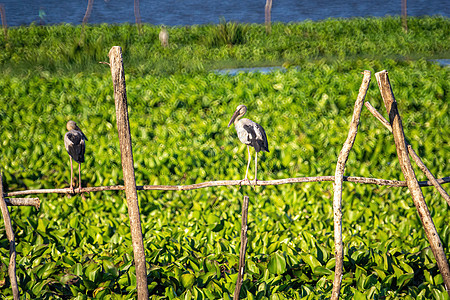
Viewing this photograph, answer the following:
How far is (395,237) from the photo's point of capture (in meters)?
3.97

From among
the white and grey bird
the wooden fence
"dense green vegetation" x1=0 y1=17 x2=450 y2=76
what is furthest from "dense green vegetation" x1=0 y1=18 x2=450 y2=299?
the white and grey bird

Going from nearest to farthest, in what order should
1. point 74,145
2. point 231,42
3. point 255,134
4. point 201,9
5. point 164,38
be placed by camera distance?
1. point 255,134
2. point 74,145
3. point 164,38
4. point 231,42
5. point 201,9

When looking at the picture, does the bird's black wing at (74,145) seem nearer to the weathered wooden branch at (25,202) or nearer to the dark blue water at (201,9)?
the weathered wooden branch at (25,202)

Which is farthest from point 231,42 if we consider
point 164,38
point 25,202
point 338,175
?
point 25,202

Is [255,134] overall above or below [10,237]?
above

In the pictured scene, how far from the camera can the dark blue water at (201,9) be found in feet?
65.8

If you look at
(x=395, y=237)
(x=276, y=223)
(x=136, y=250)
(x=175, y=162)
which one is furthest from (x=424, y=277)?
(x=175, y=162)

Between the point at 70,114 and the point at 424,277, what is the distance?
4953 mm

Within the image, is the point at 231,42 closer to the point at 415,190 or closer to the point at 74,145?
the point at 74,145

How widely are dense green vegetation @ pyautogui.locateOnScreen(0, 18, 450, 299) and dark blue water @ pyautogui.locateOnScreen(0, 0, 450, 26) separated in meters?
11.8

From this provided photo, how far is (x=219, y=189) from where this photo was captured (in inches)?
188

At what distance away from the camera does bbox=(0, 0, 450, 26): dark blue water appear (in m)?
20.0

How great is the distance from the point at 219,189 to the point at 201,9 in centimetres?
2000

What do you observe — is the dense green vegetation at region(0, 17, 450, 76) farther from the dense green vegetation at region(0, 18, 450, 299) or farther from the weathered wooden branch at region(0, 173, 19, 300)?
the weathered wooden branch at region(0, 173, 19, 300)
